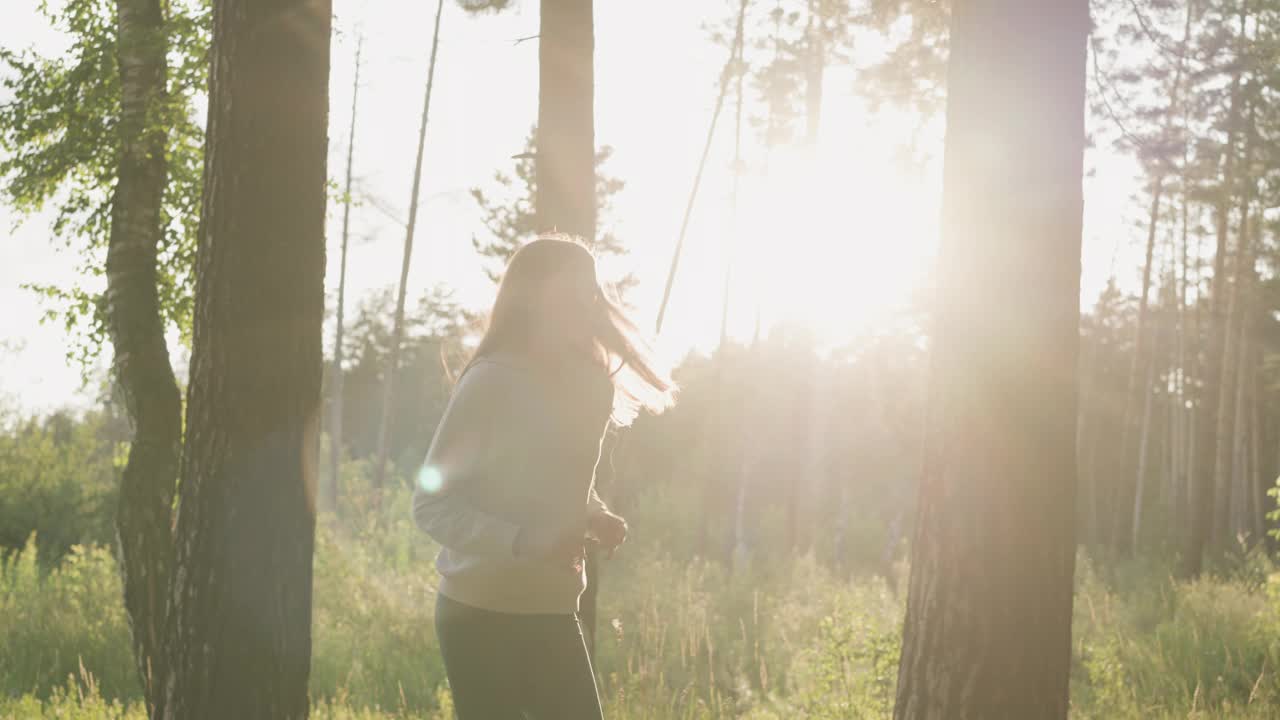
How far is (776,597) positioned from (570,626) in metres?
11.3

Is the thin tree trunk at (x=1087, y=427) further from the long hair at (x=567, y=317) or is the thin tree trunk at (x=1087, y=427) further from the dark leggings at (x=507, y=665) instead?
the dark leggings at (x=507, y=665)

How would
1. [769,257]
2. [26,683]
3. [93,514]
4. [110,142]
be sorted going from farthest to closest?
[769,257]
[93,514]
[26,683]
[110,142]

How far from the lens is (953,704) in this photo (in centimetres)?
320

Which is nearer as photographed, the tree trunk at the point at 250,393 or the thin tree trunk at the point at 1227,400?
the tree trunk at the point at 250,393

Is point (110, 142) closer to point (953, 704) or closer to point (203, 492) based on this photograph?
point (203, 492)

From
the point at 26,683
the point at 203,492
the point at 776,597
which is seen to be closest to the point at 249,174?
the point at 203,492

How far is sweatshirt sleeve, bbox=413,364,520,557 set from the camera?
89.7 inches

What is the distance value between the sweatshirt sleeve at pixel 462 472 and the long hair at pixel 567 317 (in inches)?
5.5

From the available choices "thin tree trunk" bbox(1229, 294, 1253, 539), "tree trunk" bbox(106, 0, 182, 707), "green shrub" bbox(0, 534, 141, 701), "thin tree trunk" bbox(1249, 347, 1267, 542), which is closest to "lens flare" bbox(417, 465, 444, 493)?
"tree trunk" bbox(106, 0, 182, 707)

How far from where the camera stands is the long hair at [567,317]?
2.46 m

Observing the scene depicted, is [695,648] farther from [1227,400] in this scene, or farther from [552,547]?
[1227,400]

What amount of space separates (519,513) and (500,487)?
85 mm

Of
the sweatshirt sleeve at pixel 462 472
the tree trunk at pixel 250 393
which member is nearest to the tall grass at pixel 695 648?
the tree trunk at pixel 250 393

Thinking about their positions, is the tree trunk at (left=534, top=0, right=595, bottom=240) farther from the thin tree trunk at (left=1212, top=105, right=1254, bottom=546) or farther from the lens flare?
the thin tree trunk at (left=1212, top=105, right=1254, bottom=546)
